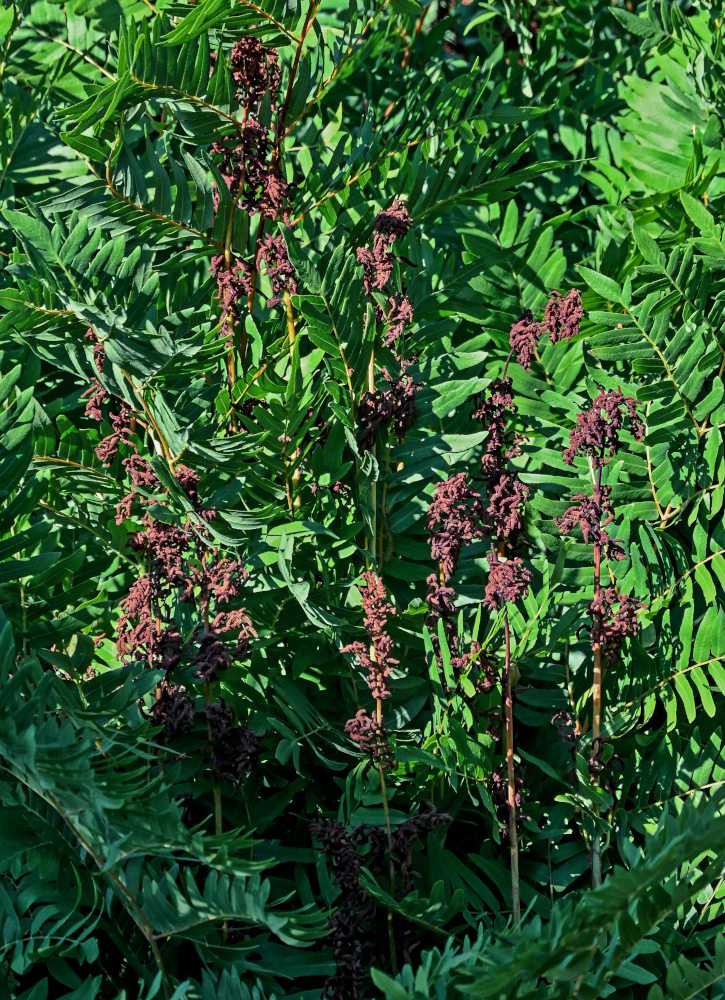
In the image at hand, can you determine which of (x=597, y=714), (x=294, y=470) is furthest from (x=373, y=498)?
(x=597, y=714)

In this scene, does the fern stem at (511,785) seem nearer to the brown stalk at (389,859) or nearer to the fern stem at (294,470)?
the brown stalk at (389,859)

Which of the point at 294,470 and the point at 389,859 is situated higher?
the point at 294,470

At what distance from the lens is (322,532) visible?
2.66ft

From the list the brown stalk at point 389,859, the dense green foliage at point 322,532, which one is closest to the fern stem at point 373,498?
the dense green foliage at point 322,532

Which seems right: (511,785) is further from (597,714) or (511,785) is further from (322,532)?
(322,532)

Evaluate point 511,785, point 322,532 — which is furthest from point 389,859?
point 322,532

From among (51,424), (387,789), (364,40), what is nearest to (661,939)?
(387,789)

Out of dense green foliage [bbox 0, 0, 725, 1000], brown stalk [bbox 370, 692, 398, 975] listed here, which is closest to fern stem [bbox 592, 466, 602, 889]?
dense green foliage [bbox 0, 0, 725, 1000]

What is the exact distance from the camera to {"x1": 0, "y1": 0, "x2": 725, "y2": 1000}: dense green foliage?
73 centimetres

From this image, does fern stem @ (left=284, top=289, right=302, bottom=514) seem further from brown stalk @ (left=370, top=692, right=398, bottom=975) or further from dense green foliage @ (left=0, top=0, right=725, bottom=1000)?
brown stalk @ (left=370, top=692, right=398, bottom=975)

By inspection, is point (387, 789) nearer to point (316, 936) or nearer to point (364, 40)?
point (316, 936)

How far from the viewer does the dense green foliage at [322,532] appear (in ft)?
2.38

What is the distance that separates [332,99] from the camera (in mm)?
1132

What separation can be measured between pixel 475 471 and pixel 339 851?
1.29 feet
